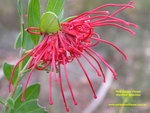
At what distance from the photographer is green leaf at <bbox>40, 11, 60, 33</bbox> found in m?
0.71

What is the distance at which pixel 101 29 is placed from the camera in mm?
3717

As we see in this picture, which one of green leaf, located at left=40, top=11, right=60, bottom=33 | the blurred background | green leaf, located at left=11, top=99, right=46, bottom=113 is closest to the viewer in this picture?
green leaf, located at left=40, top=11, right=60, bottom=33

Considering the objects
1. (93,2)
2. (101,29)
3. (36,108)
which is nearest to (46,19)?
(36,108)

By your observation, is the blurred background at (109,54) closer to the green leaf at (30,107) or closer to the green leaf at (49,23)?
the green leaf at (30,107)

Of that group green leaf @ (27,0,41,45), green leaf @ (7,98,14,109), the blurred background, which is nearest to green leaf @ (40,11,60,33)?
green leaf @ (27,0,41,45)

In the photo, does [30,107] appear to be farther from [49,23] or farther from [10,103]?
[49,23]

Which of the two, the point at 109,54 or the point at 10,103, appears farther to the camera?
the point at 109,54

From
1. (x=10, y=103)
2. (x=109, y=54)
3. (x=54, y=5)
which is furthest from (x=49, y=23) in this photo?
(x=109, y=54)

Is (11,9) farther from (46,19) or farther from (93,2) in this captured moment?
(46,19)

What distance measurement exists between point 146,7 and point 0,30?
265 cm

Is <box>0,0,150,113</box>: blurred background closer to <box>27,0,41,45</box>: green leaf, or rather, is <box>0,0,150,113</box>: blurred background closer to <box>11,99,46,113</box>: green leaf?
<box>11,99,46,113</box>: green leaf

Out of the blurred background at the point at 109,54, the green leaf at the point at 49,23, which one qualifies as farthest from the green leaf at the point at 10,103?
the blurred background at the point at 109,54

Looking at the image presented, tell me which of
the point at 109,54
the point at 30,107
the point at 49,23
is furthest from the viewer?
the point at 109,54

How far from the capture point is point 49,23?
0.73 m
